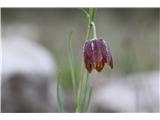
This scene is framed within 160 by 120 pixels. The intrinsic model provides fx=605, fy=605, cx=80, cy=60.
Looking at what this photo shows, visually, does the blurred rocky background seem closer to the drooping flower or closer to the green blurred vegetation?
the green blurred vegetation

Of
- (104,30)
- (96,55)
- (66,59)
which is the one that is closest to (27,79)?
(66,59)

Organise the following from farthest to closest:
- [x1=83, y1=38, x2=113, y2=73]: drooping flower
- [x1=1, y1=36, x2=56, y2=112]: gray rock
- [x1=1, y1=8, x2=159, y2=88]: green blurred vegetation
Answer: [x1=1, y1=8, x2=159, y2=88]: green blurred vegetation < [x1=1, y1=36, x2=56, y2=112]: gray rock < [x1=83, y1=38, x2=113, y2=73]: drooping flower

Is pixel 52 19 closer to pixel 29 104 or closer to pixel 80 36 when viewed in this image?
pixel 80 36

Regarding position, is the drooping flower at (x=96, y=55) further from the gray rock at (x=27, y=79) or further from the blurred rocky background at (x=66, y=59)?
the gray rock at (x=27, y=79)

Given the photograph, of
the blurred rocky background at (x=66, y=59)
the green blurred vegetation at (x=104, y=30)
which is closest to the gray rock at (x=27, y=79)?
the blurred rocky background at (x=66, y=59)

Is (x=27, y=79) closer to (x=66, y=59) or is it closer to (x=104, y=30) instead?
(x=66, y=59)

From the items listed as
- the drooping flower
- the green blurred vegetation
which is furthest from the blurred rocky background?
the drooping flower
